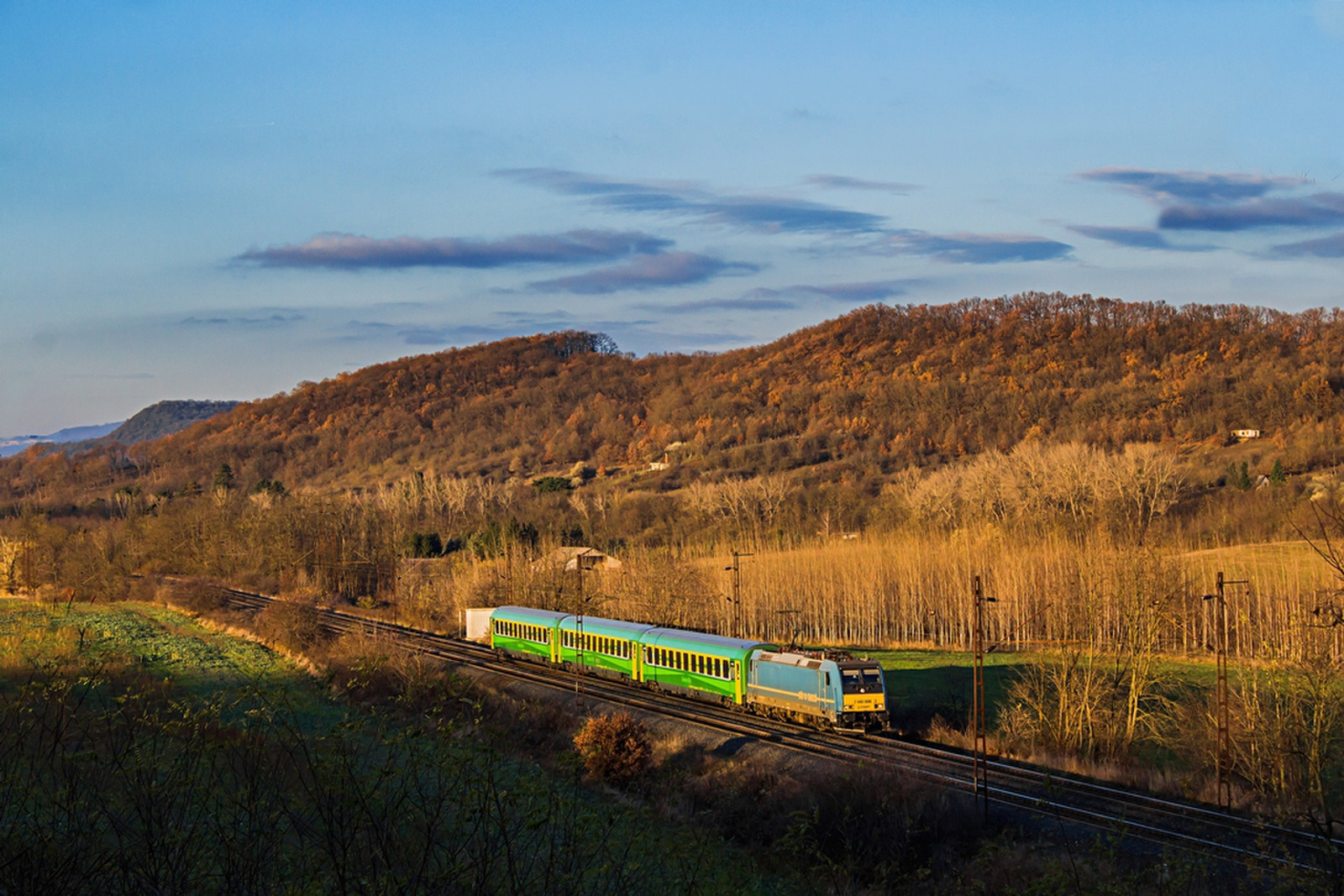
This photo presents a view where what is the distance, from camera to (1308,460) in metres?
92.8

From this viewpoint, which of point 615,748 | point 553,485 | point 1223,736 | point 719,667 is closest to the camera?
point 1223,736

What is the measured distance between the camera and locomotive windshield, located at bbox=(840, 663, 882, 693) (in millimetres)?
28641

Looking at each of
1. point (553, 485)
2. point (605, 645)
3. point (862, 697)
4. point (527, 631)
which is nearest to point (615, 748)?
point (862, 697)

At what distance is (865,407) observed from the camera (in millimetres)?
146500

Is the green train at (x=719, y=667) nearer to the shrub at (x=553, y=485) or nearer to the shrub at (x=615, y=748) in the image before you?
the shrub at (x=615, y=748)

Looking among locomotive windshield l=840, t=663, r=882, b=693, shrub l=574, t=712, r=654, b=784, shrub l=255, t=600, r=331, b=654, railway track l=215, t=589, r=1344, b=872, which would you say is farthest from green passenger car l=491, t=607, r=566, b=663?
locomotive windshield l=840, t=663, r=882, b=693

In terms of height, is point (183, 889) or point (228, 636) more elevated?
point (183, 889)

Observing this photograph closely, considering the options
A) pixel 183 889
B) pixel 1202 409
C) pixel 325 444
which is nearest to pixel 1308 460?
pixel 1202 409

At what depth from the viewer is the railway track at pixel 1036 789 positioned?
1894 cm

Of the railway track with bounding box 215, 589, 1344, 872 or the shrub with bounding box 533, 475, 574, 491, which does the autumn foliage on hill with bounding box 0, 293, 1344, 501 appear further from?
the railway track with bounding box 215, 589, 1344, 872

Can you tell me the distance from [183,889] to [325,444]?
184797 millimetres

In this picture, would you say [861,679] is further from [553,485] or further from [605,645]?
[553,485]

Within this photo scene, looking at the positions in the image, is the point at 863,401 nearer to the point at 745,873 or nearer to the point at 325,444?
the point at 325,444

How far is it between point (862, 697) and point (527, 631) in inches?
746
